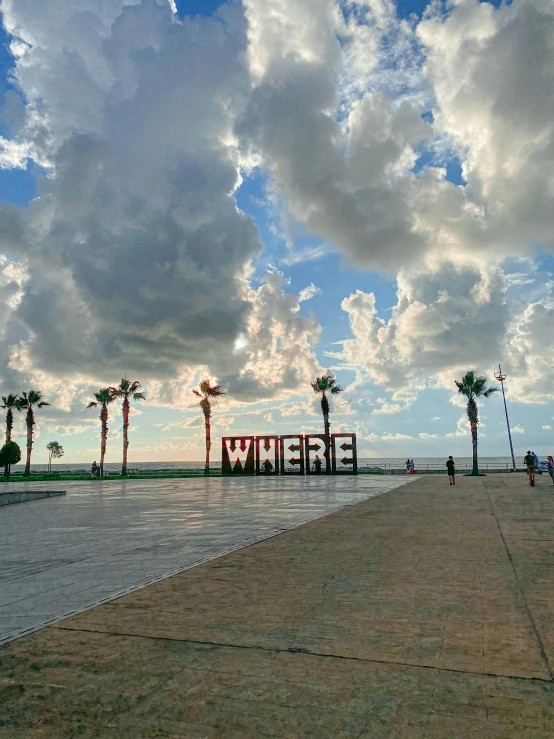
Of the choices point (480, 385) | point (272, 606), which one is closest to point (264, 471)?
point (480, 385)

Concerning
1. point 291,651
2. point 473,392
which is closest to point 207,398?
point 473,392

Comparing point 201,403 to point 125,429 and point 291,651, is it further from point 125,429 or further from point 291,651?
point 291,651

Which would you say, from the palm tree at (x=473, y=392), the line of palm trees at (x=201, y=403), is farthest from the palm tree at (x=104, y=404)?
the palm tree at (x=473, y=392)

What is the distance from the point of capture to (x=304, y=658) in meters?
3.57

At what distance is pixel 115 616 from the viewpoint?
4.66 metres

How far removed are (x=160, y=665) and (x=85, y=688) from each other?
1.71ft

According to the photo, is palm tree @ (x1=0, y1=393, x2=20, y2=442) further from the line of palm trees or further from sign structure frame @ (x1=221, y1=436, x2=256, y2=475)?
sign structure frame @ (x1=221, y1=436, x2=256, y2=475)

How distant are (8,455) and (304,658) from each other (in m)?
65.4

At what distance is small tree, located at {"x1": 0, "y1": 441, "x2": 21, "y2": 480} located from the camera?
193ft

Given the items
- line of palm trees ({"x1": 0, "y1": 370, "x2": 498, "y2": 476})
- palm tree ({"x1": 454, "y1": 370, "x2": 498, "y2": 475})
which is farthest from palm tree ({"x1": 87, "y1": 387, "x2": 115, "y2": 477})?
palm tree ({"x1": 454, "y1": 370, "x2": 498, "y2": 475})

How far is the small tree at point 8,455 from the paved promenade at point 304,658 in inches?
2437

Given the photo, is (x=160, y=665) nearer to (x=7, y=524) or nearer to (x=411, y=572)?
(x=411, y=572)

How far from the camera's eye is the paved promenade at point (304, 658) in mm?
2771

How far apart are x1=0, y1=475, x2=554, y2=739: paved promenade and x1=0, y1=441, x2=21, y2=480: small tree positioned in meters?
61.9
